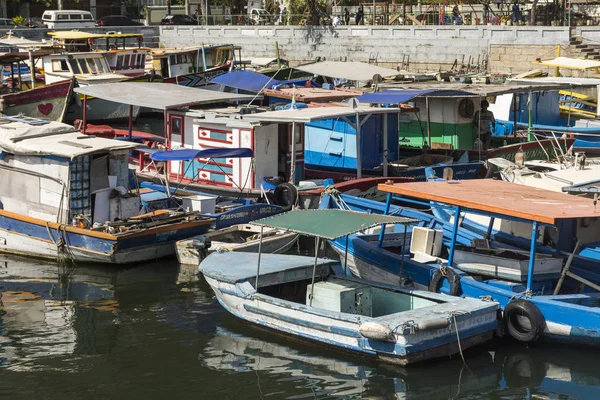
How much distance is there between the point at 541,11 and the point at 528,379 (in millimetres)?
35941

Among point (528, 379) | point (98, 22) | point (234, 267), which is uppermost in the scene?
point (98, 22)

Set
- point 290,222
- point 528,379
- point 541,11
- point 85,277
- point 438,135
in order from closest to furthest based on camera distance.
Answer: point 528,379 → point 290,222 → point 85,277 → point 438,135 → point 541,11

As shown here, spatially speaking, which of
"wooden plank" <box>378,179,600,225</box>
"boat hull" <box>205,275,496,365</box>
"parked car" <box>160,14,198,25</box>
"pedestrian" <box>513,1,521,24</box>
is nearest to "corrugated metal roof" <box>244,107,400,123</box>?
"wooden plank" <box>378,179,600,225</box>

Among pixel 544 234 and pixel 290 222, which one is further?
pixel 544 234

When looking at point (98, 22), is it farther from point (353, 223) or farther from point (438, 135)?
point (353, 223)

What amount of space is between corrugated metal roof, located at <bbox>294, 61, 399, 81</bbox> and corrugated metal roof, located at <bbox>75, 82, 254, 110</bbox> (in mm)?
5695

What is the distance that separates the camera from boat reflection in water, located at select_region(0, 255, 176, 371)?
577 inches

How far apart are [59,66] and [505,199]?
26.0 metres

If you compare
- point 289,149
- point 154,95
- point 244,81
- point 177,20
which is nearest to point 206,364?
point 289,149

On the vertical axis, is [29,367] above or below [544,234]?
below

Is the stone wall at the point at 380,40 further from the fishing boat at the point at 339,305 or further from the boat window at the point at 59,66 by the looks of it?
the fishing boat at the point at 339,305

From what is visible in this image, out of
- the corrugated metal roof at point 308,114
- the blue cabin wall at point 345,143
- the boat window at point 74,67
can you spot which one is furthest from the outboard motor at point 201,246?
the boat window at point 74,67

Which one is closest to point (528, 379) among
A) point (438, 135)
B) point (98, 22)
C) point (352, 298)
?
point (352, 298)

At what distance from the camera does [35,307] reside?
55.0 feet
